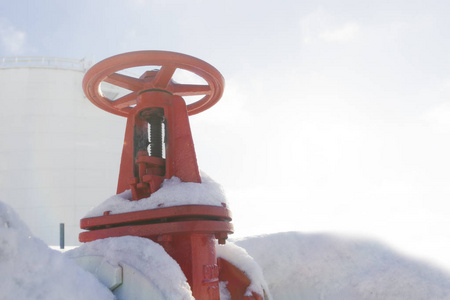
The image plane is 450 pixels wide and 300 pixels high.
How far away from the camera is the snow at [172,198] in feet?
6.01

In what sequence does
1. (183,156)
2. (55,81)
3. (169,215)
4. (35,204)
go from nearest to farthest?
(169,215)
(183,156)
(35,204)
(55,81)

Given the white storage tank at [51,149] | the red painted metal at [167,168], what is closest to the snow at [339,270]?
the red painted metal at [167,168]

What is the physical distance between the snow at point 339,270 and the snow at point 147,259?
5.95 feet

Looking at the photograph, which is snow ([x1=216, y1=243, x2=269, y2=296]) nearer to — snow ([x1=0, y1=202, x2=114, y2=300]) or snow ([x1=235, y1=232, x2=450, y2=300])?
snow ([x1=235, y1=232, x2=450, y2=300])

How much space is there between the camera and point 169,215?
69.9 inches

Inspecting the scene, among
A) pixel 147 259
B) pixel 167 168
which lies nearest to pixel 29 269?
pixel 147 259

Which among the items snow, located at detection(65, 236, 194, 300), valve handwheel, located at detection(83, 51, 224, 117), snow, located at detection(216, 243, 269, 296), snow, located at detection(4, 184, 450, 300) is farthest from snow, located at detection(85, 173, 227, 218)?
valve handwheel, located at detection(83, 51, 224, 117)

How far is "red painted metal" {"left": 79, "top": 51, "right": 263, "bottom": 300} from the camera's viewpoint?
1.79 m

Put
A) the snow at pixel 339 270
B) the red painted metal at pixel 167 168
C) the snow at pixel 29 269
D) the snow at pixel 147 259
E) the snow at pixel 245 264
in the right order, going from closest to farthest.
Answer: the snow at pixel 29 269 → the snow at pixel 147 259 → the red painted metal at pixel 167 168 → the snow at pixel 245 264 → the snow at pixel 339 270

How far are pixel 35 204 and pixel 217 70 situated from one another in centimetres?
775

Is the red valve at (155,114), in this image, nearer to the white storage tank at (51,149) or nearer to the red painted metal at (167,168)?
the red painted metal at (167,168)

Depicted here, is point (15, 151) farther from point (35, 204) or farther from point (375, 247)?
point (375, 247)

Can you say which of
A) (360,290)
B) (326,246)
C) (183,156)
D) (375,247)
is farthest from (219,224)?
(375,247)

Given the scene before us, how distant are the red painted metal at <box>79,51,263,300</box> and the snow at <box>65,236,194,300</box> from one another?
7.0 inches
